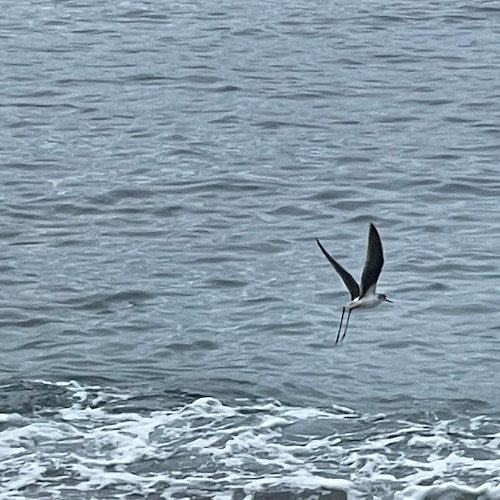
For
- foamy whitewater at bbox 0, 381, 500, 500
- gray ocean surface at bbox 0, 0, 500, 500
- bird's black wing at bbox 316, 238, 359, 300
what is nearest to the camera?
foamy whitewater at bbox 0, 381, 500, 500

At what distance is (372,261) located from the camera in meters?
11.5

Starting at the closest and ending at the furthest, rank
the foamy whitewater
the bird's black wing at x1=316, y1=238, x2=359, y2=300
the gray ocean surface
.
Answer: the foamy whitewater
the bird's black wing at x1=316, y1=238, x2=359, y2=300
the gray ocean surface

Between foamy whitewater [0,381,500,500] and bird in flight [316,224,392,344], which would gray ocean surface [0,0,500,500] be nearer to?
foamy whitewater [0,381,500,500]

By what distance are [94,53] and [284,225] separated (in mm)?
7563

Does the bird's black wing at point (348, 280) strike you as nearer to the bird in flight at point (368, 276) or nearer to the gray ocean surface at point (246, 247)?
the bird in flight at point (368, 276)

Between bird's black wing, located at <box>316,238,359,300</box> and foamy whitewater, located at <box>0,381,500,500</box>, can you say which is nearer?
foamy whitewater, located at <box>0,381,500,500</box>

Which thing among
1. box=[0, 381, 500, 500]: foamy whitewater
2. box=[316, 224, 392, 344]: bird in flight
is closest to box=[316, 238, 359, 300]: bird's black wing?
box=[316, 224, 392, 344]: bird in flight

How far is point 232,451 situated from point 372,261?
1630 mm

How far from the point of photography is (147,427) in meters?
12.3

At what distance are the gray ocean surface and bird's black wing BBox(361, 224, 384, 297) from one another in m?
1.10

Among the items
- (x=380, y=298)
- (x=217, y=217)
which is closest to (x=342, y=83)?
(x=217, y=217)

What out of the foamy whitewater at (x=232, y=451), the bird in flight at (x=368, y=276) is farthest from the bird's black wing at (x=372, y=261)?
the foamy whitewater at (x=232, y=451)

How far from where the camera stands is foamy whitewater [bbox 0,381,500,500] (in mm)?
11273

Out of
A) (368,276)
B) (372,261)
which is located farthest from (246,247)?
(372,261)
